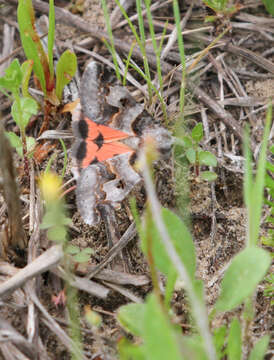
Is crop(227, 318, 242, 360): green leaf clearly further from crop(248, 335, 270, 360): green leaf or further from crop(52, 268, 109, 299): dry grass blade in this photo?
crop(52, 268, 109, 299): dry grass blade

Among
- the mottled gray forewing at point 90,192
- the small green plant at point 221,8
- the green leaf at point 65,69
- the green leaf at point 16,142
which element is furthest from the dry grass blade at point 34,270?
the small green plant at point 221,8

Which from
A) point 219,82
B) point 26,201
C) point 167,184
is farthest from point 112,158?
point 219,82

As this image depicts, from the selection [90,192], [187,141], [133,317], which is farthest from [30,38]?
[133,317]

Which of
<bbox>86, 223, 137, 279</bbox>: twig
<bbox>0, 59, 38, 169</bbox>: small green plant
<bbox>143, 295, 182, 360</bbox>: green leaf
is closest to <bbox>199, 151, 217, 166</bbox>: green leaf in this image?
<bbox>86, 223, 137, 279</bbox>: twig

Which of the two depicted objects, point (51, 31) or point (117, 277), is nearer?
point (117, 277)

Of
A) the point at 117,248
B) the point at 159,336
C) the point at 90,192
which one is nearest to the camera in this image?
the point at 159,336

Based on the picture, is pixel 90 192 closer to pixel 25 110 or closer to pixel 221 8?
pixel 25 110

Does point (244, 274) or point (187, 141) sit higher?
point (187, 141)
